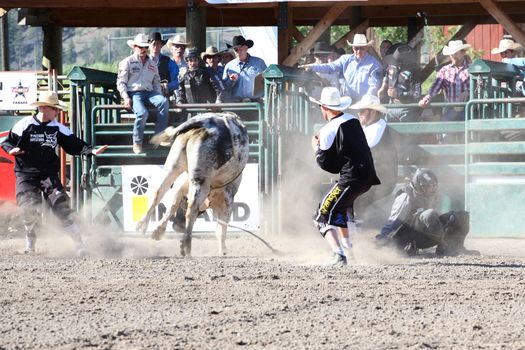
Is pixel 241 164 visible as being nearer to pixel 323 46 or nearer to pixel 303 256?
pixel 303 256

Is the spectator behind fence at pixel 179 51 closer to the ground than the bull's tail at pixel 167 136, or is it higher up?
higher up

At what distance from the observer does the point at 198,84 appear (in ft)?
46.1

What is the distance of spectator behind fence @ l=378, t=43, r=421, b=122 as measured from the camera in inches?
541

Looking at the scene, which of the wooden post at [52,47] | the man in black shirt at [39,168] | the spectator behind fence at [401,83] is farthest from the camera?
the wooden post at [52,47]

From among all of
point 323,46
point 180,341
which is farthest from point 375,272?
point 323,46

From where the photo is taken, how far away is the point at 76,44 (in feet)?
159

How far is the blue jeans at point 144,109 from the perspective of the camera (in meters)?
13.5

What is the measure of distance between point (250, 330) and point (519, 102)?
7161 millimetres

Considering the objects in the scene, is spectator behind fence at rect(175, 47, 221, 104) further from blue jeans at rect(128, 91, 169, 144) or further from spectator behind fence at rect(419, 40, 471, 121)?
spectator behind fence at rect(419, 40, 471, 121)

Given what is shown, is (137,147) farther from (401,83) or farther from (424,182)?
(424,182)

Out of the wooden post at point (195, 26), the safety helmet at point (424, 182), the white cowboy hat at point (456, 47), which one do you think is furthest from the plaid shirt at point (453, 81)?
the wooden post at point (195, 26)

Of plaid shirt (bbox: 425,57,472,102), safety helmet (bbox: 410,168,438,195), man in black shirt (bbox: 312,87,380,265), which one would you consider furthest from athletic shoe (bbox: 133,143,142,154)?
man in black shirt (bbox: 312,87,380,265)

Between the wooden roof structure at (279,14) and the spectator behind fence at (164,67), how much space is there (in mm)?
959

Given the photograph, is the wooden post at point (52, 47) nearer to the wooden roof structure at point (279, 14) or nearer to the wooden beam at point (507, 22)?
the wooden roof structure at point (279, 14)
